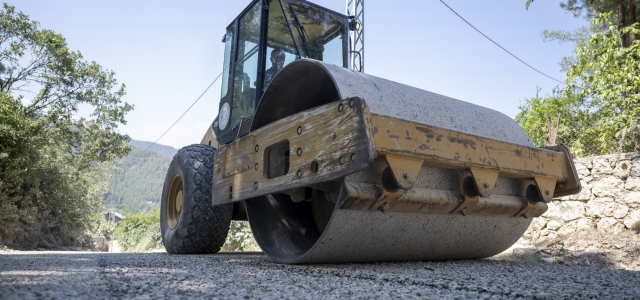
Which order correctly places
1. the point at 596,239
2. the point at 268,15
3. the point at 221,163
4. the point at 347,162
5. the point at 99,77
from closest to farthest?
the point at 347,162 < the point at 221,163 < the point at 268,15 < the point at 596,239 < the point at 99,77

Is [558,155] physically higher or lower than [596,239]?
higher

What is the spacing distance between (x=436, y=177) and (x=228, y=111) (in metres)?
2.44

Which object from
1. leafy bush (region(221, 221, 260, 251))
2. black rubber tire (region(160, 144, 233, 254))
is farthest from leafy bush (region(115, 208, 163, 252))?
black rubber tire (region(160, 144, 233, 254))

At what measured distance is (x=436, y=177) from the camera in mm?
2582

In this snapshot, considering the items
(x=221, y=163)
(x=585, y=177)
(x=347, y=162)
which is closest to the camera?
(x=347, y=162)

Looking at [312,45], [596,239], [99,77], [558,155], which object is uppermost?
[99,77]

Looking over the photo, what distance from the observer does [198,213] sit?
373 centimetres

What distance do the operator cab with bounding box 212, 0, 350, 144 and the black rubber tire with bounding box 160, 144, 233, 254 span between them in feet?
1.42

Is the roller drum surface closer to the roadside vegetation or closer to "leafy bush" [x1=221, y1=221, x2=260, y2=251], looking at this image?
the roadside vegetation

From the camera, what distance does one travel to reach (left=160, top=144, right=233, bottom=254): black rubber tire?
12.3 ft

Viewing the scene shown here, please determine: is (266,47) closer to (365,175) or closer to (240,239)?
(365,175)

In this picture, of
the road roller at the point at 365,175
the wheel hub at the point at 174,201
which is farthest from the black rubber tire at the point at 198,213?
the wheel hub at the point at 174,201

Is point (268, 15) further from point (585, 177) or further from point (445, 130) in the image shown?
point (585, 177)

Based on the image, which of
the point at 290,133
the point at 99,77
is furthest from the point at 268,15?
the point at 99,77
